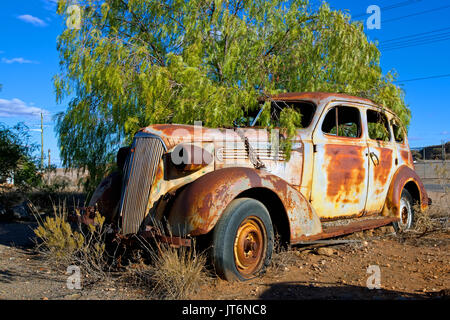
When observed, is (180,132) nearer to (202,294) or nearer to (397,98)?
(202,294)

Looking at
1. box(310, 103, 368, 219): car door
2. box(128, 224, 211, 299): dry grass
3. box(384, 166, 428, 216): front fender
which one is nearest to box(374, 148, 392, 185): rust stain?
box(384, 166, 428, 216): front fender

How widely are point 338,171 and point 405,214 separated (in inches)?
81.4

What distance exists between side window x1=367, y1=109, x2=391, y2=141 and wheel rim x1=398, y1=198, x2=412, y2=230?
3.39ft

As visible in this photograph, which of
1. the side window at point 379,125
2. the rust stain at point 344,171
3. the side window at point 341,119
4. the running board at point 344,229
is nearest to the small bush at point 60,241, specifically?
the running board at point 344,229

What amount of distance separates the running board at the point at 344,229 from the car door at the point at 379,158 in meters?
0.23

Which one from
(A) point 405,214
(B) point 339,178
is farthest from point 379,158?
(A) point 405,214

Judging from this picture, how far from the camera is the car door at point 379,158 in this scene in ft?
17.7

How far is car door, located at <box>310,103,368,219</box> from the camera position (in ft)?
15.4

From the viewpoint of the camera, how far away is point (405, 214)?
620 cm

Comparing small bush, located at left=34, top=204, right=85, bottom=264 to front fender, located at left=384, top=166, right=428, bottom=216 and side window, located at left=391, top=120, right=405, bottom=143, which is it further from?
side window, located at left=391, top=120, right=405, bottom=143

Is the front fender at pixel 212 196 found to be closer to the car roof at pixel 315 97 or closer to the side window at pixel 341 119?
the car roof at pixel 315 97

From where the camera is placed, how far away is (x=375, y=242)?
5391 mm

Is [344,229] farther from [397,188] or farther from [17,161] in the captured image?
[17,161]

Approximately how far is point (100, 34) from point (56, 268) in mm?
4736
